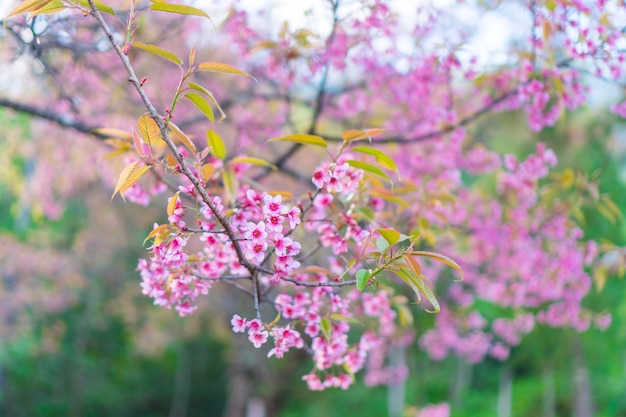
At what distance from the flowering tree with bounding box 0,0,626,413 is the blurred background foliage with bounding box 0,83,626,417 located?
305 cm

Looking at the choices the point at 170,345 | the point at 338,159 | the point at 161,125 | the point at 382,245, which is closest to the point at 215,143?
the point at 338,159

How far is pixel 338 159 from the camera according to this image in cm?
147

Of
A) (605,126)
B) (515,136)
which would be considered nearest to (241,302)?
(515,136)

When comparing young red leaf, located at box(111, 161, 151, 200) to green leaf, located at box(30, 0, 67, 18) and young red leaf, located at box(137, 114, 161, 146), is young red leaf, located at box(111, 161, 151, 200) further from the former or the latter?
green leaf, located at box(30, 0, 67, 18)

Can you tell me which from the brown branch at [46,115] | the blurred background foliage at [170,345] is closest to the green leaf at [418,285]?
the brown branch at [46,115]

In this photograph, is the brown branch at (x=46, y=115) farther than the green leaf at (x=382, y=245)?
Yes

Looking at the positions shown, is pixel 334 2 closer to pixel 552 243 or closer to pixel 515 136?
pixel 552 243

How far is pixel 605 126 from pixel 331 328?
26.4 ft

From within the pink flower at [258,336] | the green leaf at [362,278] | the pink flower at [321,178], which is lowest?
the pink flower at [258,336]

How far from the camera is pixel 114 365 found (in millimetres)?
10156

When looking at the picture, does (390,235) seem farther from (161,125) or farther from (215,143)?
(215,143)

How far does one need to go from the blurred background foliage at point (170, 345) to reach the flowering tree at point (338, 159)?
3050 mm

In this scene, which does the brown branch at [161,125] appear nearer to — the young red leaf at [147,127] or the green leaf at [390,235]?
the young red leaf at [147,127]

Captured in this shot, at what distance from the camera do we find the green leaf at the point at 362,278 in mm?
1081
